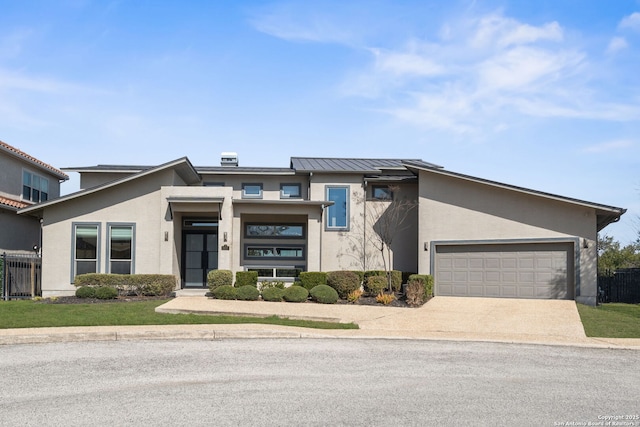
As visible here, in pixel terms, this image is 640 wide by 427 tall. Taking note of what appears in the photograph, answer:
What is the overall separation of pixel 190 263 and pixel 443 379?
1846cm

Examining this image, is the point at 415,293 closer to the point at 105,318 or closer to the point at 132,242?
the point at 105,318

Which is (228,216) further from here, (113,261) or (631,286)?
(631,286)

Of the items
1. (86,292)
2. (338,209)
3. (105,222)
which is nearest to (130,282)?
(86,292)

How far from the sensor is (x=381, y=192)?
27531 mm

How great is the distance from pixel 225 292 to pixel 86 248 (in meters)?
6.37

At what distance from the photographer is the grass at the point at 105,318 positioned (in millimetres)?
15164

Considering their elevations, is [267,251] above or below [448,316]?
above

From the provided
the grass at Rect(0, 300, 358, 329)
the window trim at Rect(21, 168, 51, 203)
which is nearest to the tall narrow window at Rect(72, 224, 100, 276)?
the grass at Rect(0, 300, 358, 329)

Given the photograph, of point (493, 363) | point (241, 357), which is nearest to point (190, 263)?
point (241, 357)

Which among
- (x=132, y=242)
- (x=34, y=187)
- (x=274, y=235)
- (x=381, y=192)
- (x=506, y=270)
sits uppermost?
(x=34, y=187)

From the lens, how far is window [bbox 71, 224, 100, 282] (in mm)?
23312

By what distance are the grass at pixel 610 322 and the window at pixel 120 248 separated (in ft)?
53.9

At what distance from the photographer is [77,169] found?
2827cm

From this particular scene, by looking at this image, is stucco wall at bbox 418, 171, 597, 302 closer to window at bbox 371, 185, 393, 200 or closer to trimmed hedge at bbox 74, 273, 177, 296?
window at bbox 371, 185, 393, 200
